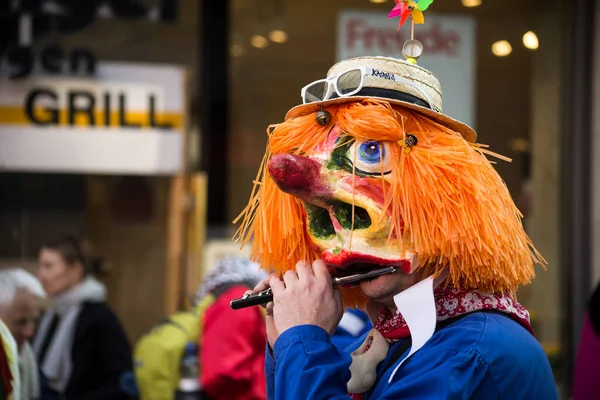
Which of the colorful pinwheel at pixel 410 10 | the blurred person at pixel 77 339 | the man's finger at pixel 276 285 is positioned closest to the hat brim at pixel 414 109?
the colorful pinwheel at pixel 410 10

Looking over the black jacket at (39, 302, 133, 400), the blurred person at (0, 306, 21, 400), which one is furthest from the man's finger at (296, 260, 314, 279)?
the black jacket at (39, 302, 133, 400)

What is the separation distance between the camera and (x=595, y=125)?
522cm

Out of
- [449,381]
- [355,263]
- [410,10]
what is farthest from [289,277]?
A: [410,10]

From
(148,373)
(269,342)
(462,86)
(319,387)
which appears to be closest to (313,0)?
(462,86)

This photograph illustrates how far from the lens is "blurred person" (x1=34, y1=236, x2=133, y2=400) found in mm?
3969

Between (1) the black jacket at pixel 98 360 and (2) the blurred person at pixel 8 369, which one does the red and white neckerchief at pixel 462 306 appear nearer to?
(2) the blurred person at pixel 8 369

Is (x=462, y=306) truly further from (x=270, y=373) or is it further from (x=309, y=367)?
(x=270, y=373)

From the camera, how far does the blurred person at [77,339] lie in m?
3.97

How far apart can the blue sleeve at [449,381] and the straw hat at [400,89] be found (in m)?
0.53

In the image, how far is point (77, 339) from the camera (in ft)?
13.3

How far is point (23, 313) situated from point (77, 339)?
1.08 metres

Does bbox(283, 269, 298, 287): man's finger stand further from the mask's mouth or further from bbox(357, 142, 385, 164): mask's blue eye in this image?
bbox(357, 142, 385, 164): mask's blue eye

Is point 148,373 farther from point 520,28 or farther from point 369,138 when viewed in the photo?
point 520,28

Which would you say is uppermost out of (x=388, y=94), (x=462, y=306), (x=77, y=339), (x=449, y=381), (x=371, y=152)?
(x=388, y=94)
